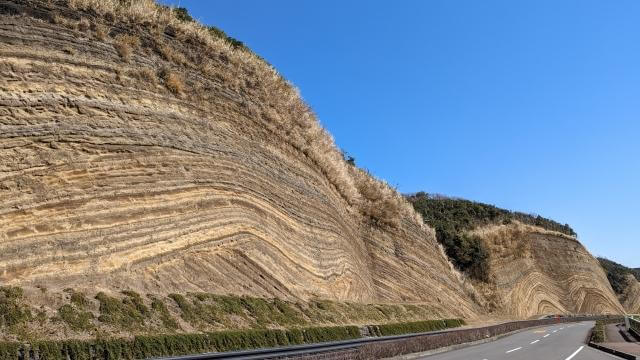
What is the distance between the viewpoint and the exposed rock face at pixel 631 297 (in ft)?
302

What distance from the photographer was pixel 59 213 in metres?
16.1

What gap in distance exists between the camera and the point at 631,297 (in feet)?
309

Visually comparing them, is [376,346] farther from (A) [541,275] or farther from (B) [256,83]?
(A) [541,275]

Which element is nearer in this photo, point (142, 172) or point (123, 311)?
point (123, 311)

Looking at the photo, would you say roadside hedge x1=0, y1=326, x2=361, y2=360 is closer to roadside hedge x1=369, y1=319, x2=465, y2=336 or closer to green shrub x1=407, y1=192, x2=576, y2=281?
roadside hedge x1=369, y1=319, x2=465, y2=336

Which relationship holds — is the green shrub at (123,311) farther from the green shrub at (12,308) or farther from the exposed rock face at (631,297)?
the exposed rock face at (631,297)

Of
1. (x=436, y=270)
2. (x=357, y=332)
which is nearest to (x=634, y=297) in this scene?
(x=436, y=270)

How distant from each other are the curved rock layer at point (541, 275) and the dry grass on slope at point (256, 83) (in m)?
25.2

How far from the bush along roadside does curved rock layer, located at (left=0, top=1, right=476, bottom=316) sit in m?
2.51

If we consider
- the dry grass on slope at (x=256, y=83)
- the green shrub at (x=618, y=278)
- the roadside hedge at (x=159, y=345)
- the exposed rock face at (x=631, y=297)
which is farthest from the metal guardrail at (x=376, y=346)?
the green shrub at (x=618, y=278)

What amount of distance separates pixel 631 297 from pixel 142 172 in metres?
99.0

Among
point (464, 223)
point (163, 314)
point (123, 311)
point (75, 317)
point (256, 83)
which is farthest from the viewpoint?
point (464, 223)

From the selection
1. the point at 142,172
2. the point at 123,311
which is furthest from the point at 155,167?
the point at 123,311

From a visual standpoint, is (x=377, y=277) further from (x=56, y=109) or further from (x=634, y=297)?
(x=634, y=297)
